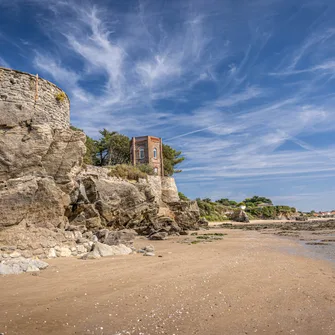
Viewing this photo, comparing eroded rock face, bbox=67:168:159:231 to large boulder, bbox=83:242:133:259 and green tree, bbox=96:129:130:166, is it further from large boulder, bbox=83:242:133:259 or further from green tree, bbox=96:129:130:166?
green tree, bbox=96:129:130:166

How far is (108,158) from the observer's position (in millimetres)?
46969

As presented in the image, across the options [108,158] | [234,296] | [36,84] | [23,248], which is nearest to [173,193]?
[108,158]

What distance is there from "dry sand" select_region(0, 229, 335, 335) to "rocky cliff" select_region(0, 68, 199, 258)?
9.53 feet

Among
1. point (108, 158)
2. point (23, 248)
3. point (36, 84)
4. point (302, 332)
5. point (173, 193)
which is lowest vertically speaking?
point (302, 332)

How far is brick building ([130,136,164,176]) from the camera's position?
48.2 metres

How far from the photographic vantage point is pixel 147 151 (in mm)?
48375

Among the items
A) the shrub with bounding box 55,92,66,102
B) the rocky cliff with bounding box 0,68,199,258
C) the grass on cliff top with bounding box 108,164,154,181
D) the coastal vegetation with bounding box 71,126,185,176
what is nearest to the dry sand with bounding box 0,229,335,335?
the rocky cliff with bounding box 0,68,199,258

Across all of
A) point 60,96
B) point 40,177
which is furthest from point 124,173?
point 40,177

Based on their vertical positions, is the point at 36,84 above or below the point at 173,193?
above

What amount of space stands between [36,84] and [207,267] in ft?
36.7

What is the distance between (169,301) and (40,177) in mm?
8167

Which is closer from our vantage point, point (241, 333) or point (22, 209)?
Result: point (241, 333)

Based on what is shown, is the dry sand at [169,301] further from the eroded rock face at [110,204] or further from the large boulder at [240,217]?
the large boulder at [240,217]

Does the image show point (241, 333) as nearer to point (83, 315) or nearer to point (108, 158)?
point (83, 315)
